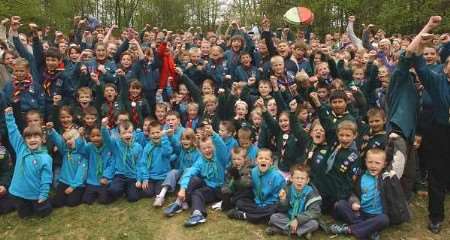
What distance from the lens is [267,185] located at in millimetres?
5809

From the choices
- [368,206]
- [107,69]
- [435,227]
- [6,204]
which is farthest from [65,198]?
[435,227]

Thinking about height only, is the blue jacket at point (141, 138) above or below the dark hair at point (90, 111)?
below

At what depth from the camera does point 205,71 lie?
28.8 feet

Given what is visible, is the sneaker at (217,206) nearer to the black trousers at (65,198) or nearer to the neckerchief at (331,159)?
the neckerchief at (331,159)

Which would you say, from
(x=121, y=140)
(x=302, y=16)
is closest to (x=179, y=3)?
(x=302, y=16)

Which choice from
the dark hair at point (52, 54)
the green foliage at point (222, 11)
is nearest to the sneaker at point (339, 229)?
the dark hair at point (52, 54)

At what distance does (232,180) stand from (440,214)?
2661 mm

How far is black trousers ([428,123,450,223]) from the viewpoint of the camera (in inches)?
211

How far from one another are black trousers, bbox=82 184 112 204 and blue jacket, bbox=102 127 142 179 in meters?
0.22

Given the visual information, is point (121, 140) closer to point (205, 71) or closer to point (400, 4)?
point (205, 71)

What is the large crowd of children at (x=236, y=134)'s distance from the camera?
5.41 m

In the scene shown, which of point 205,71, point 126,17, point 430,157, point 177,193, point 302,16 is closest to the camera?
point 430,157

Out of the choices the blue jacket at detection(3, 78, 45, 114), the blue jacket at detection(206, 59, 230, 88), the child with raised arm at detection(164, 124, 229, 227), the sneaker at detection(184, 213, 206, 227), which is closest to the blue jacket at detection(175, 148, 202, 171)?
the child with raised arm at detection(164, 124, 229, 227)

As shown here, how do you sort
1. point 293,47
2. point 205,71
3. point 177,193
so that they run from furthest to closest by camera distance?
point 293,47, point 205,71, point 177,193
